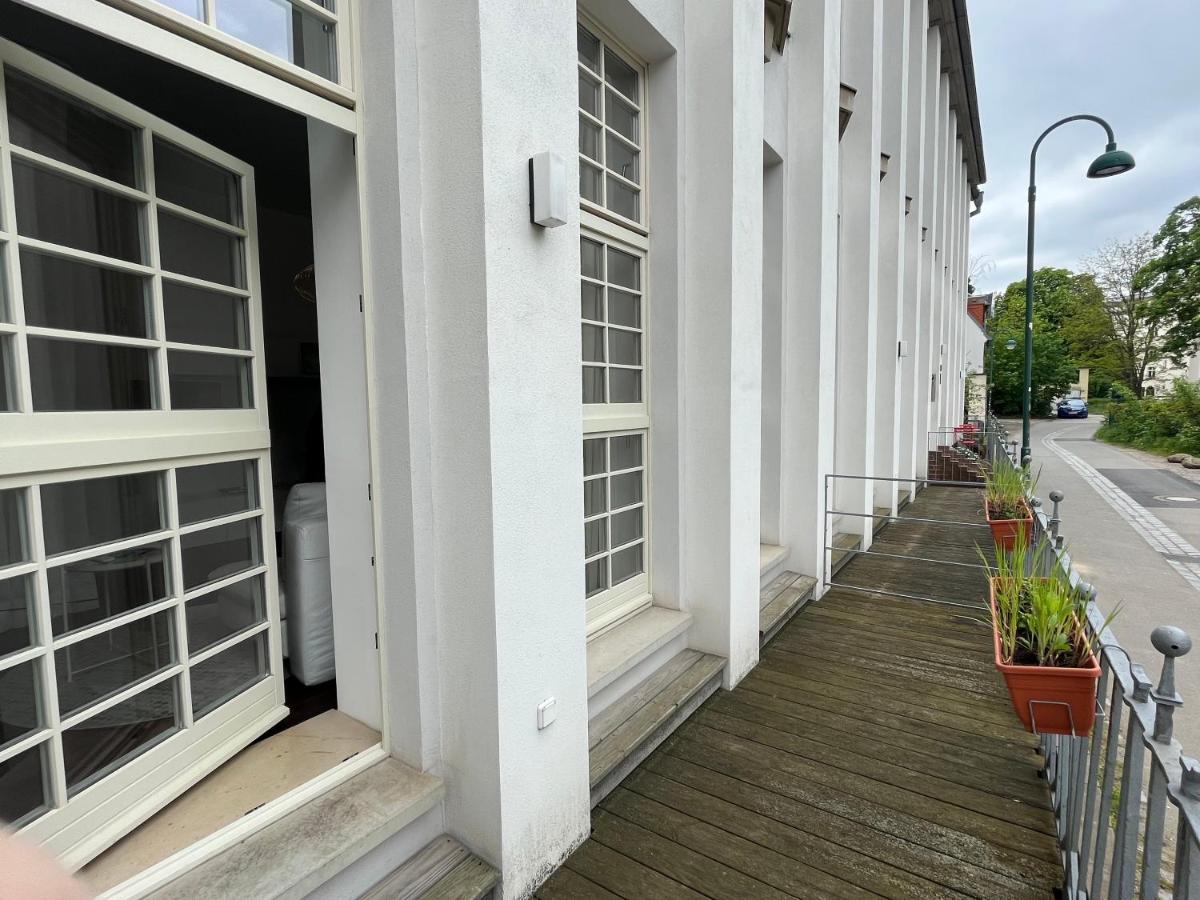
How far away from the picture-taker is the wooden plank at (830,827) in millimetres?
2209

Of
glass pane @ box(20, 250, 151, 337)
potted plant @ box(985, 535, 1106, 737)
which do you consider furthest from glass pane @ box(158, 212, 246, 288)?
potted plant @ box(985, 535, 1106, 737)

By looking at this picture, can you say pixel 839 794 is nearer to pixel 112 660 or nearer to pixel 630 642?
pixel 630 642

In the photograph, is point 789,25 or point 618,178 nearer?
point 618,178

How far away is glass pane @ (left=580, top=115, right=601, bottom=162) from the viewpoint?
3.20 metres

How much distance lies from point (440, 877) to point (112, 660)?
4.02 ft

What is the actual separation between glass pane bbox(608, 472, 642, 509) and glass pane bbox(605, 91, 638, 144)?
6.36 ft

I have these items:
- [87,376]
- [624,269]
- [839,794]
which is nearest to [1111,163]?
[624,269]

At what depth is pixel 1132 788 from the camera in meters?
1.67

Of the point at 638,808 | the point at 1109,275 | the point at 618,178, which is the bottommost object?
the point at 638,808

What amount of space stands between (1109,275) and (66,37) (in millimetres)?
42043

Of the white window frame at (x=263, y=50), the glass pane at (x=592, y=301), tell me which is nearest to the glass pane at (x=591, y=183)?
the glass pane at (x=592, y=301)

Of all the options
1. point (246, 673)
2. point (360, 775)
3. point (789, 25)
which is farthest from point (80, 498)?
point (789, 25)

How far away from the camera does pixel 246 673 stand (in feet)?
7.61

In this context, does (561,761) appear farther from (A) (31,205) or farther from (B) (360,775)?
(A) (31,205)
